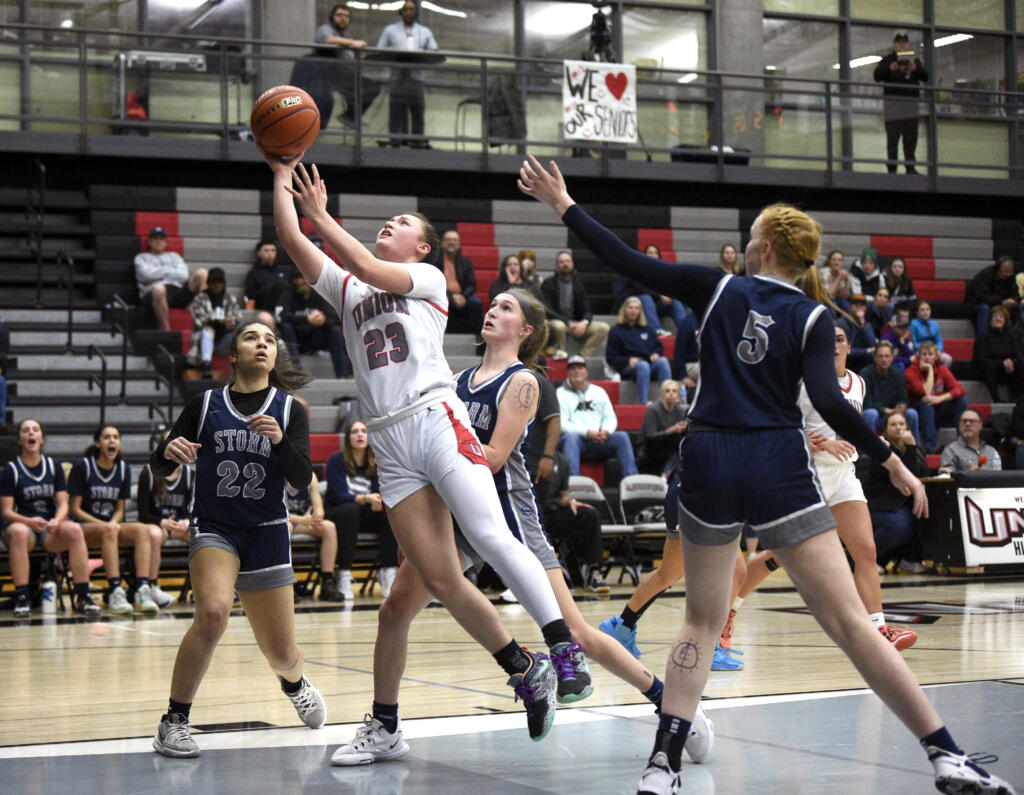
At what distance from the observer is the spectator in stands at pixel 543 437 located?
6.72m

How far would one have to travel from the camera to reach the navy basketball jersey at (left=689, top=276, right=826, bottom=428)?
361 cm

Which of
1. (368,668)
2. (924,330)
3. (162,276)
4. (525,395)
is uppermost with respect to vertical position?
(162,276)

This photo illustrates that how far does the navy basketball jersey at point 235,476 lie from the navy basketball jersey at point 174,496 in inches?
225

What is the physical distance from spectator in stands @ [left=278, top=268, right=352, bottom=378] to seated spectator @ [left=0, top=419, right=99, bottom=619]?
3.77 metres

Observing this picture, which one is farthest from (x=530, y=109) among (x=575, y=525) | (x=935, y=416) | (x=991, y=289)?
(x=575, y=525)

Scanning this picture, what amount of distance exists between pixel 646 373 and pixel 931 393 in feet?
11.1

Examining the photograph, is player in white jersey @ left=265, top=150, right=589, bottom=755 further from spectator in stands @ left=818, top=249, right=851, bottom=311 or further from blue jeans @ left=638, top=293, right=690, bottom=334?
spectator in stands @ left=818, top=249, right=851, bottom=311

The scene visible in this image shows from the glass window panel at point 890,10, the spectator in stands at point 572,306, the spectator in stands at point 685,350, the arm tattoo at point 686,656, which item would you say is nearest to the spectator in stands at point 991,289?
the spectator in stands at point 685,350

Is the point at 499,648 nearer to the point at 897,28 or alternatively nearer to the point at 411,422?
the point at 411,422

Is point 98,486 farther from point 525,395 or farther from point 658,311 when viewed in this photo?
point 658,311

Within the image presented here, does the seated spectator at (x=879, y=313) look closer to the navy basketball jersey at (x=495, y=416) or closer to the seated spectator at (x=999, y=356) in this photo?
the seated spectator at (x=999, y=356)

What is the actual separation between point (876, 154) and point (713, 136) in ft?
8.20

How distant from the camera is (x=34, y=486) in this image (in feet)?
33.2

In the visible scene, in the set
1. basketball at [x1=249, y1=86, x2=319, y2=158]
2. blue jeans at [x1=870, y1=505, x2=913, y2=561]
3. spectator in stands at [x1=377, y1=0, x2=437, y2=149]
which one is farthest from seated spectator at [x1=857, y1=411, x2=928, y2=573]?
basketball at [x1=249, y1=86, x2=319, y2=158]
